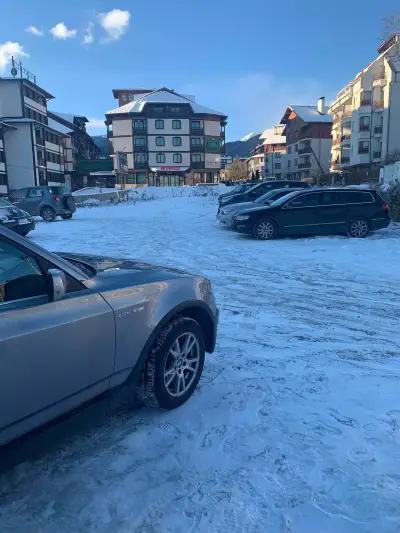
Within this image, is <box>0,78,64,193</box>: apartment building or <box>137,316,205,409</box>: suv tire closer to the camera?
<box>137,316,205,409</box>: suv tire

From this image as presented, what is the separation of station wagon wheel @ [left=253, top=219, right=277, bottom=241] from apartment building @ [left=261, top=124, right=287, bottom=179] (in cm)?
8097

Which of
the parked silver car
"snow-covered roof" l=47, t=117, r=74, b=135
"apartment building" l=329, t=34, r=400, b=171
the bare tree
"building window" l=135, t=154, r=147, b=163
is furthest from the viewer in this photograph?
the bare tree

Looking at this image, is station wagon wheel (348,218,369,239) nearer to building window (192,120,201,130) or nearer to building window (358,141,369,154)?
building window (358,141,369,154)

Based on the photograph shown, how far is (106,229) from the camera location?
57.0 feet

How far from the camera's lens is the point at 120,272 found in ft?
10.9

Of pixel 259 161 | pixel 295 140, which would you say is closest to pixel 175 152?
pixel 295 140

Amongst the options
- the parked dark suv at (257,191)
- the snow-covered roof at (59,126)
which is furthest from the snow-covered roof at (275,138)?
the parked dark suv at (257,191)

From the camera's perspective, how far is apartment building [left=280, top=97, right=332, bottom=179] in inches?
3095

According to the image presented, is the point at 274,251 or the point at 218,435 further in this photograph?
the point at 274,251

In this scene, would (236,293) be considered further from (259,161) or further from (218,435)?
(259,161)

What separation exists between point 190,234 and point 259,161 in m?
103

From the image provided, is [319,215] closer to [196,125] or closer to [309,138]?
[196,125]

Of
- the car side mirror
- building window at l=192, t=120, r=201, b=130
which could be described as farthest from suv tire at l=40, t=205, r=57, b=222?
building window at l=192, t=120, r=201, b=130

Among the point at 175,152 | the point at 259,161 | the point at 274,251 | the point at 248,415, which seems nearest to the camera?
the point at 248,415
